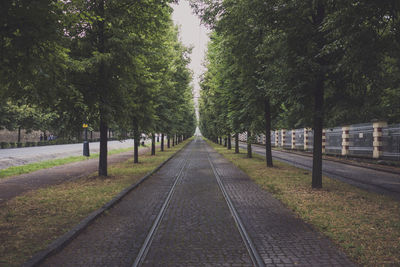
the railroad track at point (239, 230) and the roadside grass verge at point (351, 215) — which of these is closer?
the railroad track at point (239, 230)

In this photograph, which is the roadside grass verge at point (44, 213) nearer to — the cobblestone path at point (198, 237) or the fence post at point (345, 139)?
the cobblestone path at point (198, 237)

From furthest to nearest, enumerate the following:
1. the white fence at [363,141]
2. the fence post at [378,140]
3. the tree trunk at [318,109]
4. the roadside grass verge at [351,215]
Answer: the fence post at [378,140] < the white fence at [363,141] < the tree trunk at [318,109] < the roadside grass verge at [351,215]

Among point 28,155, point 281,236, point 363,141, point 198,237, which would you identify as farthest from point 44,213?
point 363,141

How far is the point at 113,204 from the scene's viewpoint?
6973mm

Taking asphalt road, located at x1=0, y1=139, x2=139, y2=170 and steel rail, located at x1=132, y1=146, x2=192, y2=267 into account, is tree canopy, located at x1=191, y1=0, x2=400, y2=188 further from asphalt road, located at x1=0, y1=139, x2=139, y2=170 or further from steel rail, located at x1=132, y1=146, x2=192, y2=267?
asphalt road, located at x1=0, y1=139, x2=139, y2=170

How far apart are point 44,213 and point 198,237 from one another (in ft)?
12.4

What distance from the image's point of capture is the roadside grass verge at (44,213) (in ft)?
13.9

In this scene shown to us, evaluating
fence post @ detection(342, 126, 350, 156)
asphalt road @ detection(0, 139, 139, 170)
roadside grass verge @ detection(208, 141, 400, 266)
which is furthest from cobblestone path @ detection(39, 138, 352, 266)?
fence post @ detection(342, 126, 350, 156)

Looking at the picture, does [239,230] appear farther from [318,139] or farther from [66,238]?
[318,139]

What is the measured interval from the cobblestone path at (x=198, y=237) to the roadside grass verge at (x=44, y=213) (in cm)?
48

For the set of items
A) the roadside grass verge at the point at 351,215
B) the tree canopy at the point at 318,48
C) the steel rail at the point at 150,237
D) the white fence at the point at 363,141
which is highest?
the tree canopy at the point at 318,48

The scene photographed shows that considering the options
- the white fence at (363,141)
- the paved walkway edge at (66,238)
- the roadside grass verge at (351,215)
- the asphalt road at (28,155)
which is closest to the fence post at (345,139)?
the white fence at (363,141)

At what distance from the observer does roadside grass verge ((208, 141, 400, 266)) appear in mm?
4066

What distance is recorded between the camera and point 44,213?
6.12 metres
